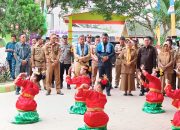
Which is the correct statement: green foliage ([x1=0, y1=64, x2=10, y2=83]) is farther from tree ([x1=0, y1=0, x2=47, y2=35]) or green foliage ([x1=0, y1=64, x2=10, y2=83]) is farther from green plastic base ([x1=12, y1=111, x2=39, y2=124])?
green plastic base ([x1=12, y1=111, x2=39, y2=124])

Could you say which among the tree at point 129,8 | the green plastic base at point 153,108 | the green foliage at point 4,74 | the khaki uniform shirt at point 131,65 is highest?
the tree at point 129,8

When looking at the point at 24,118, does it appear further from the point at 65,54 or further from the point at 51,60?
the point at 65,54

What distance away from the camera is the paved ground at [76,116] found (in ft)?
26.3

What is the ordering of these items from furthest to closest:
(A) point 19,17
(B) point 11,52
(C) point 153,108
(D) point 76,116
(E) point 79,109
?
1. (A) point 19,17
2. (B) point 11,52
3. (C) point 153,108
4. (E) point 79,109
5. (D) point 76,116

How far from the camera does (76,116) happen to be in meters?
8.98

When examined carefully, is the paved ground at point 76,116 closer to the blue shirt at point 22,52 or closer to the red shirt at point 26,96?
the red shirt at point 26,96

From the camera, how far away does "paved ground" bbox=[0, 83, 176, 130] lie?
8031mm

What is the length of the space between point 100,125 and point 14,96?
528 cm

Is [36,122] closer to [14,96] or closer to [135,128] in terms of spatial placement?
[135,128]

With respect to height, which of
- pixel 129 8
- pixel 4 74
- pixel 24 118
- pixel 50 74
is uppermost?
pixel 129 8

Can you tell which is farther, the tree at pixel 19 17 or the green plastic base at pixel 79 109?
the tree at pixel 19 17

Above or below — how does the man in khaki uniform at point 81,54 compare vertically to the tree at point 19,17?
below

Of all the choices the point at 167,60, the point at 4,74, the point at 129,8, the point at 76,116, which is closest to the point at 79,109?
the point at 76,116

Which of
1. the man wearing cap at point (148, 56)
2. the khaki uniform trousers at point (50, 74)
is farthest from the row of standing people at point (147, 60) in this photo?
the khaki uniform trousers at point (50, 74)
